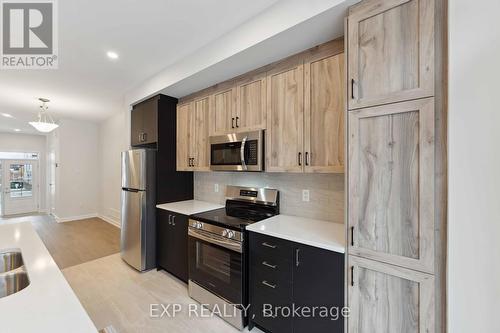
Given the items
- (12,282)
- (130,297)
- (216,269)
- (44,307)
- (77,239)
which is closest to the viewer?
(44,307)

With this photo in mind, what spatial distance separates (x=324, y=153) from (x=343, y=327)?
123 cm

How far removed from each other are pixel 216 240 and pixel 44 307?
1352 mm

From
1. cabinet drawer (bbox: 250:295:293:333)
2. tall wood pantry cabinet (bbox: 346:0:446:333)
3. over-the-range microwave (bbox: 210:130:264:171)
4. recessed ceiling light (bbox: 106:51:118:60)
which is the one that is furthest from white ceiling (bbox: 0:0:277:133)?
cabinet drawer (bbox: 250:295:293:333)

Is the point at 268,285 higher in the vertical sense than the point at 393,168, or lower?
lower

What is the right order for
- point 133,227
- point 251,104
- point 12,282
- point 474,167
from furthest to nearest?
point 133,227 < point 251,104 < point 12,282 < point 474,167

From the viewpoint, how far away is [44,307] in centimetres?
87

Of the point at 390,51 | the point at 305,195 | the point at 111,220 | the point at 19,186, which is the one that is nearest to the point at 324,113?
the point at 390,51

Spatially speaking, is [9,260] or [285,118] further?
[285,118]

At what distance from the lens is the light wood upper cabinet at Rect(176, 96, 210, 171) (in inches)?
111

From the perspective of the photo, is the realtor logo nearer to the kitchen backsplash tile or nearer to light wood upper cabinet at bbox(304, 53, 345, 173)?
light wood upper cabinet at bbox(304, 53, 345, 173)

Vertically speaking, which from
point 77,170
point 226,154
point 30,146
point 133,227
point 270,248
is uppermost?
point 30,146

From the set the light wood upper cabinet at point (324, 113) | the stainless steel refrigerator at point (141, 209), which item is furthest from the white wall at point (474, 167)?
the stainless steel refrigerator at point (141, 209)

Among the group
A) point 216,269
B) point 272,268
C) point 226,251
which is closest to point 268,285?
point 272,268

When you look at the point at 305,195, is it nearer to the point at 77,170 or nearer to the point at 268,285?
the point at 268,285
